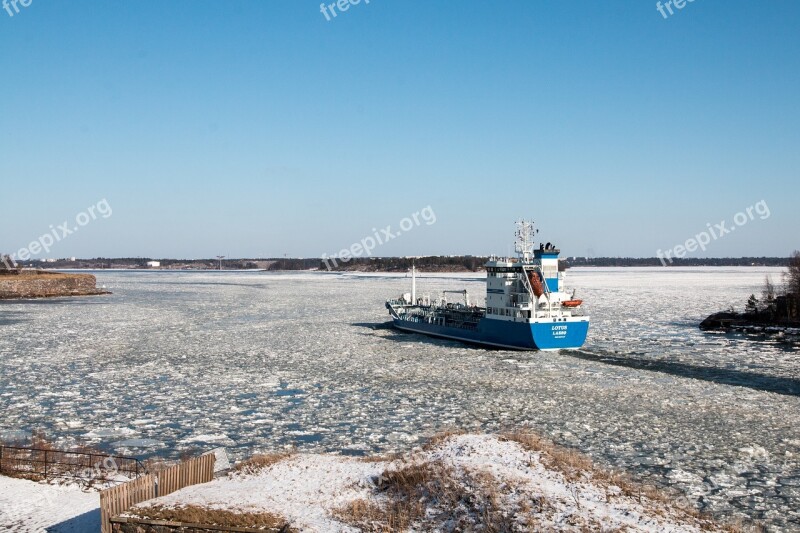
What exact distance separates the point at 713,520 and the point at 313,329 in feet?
121

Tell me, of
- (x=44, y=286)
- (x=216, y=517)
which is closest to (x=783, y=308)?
(x=216, y=517)

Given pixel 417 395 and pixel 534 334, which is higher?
pixel 534 334

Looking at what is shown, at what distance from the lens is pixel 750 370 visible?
29656 millimetres

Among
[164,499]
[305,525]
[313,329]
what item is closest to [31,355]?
[313,329]

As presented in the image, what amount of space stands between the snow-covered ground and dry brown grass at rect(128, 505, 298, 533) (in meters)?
1.19

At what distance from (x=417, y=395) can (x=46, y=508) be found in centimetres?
1402

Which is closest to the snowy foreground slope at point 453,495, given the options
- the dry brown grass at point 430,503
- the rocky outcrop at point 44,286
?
the dry brown grass at point 430,503

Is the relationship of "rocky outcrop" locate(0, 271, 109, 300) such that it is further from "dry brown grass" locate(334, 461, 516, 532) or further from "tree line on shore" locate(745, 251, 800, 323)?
"dry brown grass" locate(334, 461, 516, 532)

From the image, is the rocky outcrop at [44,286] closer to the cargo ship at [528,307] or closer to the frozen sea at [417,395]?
the frozen sea at [417,395]

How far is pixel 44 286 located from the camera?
9219 cm

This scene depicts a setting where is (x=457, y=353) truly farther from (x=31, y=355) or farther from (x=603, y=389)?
(x=31, y=355)

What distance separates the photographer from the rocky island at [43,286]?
8806cm

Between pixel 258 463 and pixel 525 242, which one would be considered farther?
pixel 525 242

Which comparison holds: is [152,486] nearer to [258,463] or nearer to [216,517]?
[216,517]
